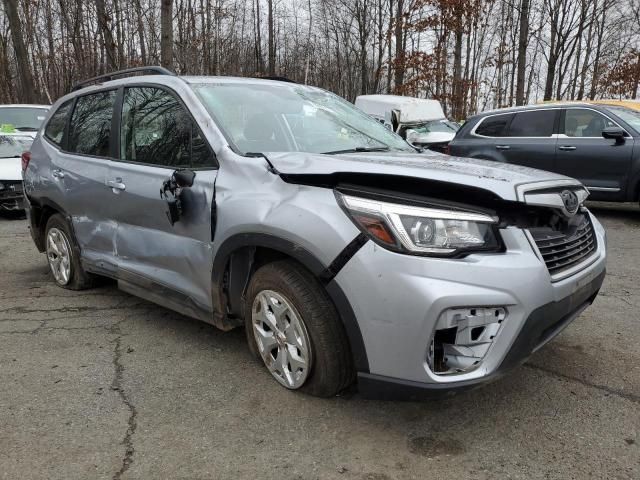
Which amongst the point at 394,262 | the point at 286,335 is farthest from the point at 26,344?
the point at 394,262

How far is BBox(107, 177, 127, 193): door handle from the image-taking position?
3.67m

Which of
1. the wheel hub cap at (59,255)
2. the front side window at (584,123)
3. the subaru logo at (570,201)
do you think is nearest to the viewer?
the subaru logo at (570,201)

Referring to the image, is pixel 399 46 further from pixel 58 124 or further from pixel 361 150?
pixel 361 150

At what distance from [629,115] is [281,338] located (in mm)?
7116

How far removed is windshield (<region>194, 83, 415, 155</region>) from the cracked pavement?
4.48ft

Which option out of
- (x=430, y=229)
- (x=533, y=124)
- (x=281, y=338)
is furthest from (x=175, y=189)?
(x=533, y=124)

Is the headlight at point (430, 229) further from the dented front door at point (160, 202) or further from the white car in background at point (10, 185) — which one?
the white car in background at point (10, 185)

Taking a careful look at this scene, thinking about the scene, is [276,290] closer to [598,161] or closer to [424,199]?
[424,199]

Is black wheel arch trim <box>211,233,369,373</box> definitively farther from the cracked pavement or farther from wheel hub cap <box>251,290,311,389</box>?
the cracked pavement

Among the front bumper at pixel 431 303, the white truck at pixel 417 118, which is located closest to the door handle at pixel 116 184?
the front bumper at pixel 431 303

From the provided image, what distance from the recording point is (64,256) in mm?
4754

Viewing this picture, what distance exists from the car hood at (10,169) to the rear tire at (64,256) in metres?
4.54

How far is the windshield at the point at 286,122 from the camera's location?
3229 mm

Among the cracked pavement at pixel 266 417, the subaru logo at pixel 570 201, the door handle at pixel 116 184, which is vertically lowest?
the cracked pavement at pixel 266 417
